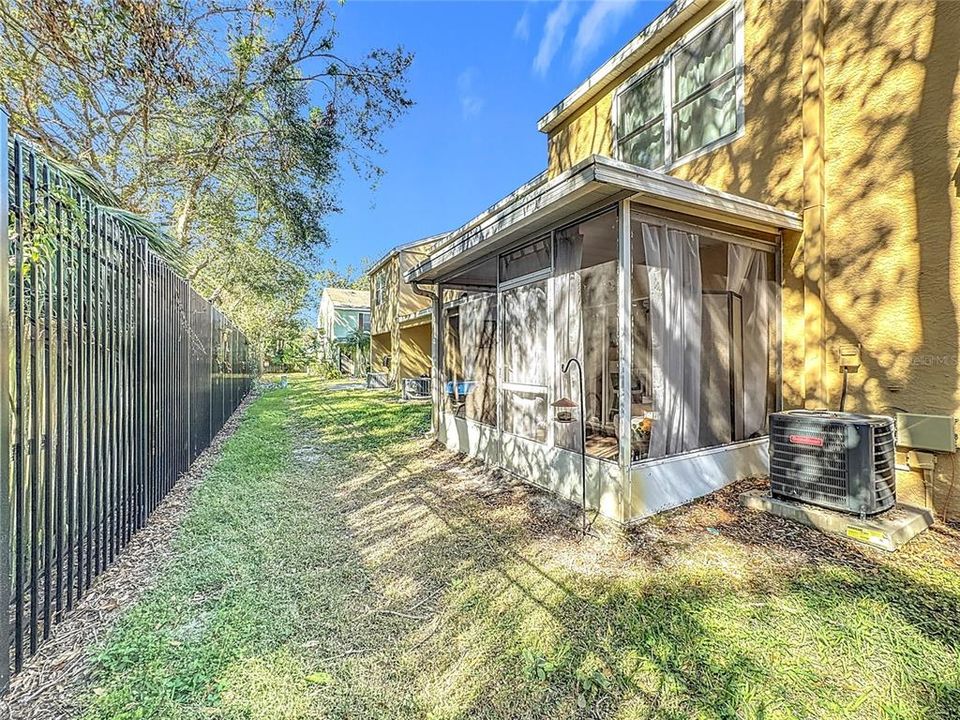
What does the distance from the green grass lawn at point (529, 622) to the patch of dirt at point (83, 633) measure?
0.10 metres

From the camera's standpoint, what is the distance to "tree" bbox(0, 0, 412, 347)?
473 centimetres

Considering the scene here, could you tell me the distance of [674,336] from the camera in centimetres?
443

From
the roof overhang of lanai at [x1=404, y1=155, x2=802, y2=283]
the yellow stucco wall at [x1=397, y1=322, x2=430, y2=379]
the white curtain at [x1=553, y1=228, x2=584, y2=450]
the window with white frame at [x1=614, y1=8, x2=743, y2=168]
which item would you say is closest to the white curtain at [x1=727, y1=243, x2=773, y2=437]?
the roof overhang of lanai at [x1=404, y1=155, x2=802, y2=283]

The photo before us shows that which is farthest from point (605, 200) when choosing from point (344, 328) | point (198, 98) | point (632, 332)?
point (344, 328)

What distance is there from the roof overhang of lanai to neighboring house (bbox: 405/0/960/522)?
2 centimetres

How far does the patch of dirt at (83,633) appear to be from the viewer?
6.50 feet

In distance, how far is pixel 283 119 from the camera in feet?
24.7

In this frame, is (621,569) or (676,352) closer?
(621,569)

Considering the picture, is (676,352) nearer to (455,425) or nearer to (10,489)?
(455,425)

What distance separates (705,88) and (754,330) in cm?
360

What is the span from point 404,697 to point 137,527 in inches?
124

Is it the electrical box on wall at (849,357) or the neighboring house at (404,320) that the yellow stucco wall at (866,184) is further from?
the neighboring house at (404,320)

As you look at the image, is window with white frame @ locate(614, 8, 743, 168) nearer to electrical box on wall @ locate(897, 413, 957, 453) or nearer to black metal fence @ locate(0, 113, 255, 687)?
electrical box on wall @ locate(897, 413, 957, 453)

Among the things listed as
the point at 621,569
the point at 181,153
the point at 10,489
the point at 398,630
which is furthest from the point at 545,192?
the point at 181,153
